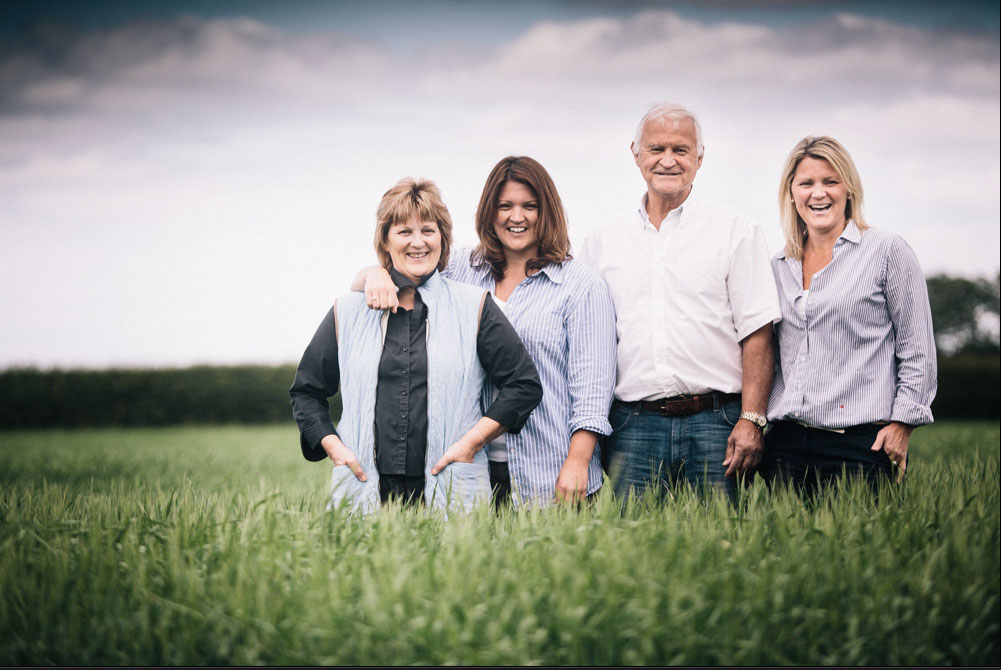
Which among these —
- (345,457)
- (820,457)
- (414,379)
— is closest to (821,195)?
(820,457)

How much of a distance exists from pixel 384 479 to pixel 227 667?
1.07 m

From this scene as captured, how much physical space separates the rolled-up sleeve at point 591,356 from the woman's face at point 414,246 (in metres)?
0.73

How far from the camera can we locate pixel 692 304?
3561 mm

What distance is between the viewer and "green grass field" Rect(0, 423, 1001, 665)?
2.37m

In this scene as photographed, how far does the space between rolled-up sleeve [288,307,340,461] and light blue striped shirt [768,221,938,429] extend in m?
2.18

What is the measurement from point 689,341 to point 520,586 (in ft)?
5.08

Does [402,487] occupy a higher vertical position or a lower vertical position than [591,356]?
lower

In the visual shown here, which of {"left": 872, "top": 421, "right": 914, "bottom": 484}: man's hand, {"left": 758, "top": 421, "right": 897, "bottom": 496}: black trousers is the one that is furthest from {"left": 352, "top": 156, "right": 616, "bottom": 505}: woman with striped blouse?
{"left": 872, "top": 421, "right": 914, "bottom": 484}: man's hand

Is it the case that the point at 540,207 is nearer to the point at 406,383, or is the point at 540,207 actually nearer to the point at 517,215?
the point at 517,215

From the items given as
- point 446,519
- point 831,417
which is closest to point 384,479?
point 446,519

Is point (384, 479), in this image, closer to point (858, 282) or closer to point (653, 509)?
point (653, 509)

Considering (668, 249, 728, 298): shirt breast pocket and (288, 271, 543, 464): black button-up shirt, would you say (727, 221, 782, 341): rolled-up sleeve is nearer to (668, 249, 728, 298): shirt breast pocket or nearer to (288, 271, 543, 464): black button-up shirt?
(668, 249, 728, 298): shirt breast pocket

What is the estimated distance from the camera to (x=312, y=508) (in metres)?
3.78

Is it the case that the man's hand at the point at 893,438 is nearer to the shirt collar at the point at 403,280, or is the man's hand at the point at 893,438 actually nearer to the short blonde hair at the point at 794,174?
the short blonde hair at the point at 794,174
